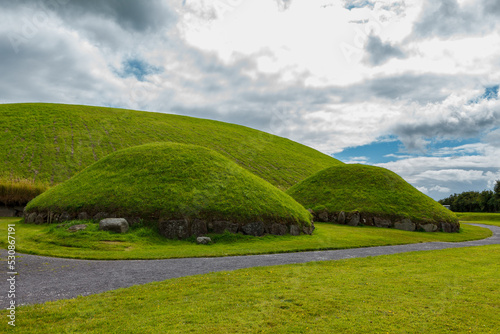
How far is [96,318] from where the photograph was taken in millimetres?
7559

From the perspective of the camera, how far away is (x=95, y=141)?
69438 millimetres

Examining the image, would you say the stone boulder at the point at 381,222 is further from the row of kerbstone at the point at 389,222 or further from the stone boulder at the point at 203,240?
the stone boulder at the point at 203,240

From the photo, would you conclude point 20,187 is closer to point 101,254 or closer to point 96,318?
point 101,254

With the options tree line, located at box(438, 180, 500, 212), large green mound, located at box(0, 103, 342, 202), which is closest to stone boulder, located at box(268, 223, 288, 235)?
large green mound, located at box(0, 103, 342, 202)

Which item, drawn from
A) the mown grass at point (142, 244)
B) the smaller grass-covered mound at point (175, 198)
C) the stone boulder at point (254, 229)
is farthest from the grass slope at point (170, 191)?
the mown grass at point (142, 244)

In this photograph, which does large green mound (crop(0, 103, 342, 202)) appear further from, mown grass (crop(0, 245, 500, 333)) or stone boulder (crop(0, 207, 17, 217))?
mown grass (crop(0, 245, 500, 333))

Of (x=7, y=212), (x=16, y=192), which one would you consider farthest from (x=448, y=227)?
(x=7, y=212)

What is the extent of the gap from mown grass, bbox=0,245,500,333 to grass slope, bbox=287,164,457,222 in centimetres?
2803

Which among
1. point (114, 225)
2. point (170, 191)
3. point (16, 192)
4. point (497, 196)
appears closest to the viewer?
point (114, 225)

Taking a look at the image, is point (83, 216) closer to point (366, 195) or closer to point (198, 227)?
point (198, 227)

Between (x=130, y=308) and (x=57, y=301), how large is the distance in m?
2.44

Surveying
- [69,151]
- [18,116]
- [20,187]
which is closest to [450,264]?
[20,187]

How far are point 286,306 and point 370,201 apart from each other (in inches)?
1425

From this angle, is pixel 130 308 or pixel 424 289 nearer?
pixel 130 308
